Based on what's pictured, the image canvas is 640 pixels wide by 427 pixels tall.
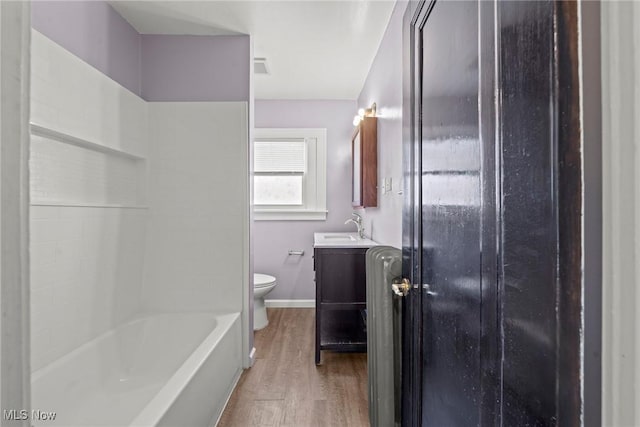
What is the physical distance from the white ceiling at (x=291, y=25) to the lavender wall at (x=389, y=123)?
138mm

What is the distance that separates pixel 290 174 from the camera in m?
3.92

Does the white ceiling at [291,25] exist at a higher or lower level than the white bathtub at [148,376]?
higher

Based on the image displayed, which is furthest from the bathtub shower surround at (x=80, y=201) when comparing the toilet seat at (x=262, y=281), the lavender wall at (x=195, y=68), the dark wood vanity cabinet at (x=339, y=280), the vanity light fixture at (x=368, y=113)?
the vanity light fixture at (x=368, y=113)

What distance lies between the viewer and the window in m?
3.87

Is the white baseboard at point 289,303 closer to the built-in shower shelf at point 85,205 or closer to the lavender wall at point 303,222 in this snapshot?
the lavender wall at point 303,222

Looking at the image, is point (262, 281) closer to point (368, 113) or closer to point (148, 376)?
point (148, 376)

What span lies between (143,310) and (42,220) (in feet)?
3.59

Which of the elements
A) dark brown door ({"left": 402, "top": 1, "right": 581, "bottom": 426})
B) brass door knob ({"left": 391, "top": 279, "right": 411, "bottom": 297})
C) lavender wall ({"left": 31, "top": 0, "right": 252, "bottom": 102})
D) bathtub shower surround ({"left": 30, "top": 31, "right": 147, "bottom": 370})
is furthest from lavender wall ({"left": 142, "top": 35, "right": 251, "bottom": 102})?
brass door knob ({"left": 391, "top": 279, "right": 411, "bottom": 297})

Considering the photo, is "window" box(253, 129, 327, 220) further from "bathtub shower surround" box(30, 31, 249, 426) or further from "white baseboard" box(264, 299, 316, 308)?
"bathtub shower surround" box(30, 31, 249, 426)

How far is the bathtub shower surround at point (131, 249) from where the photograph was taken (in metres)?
1.50

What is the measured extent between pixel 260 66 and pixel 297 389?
2.54 m

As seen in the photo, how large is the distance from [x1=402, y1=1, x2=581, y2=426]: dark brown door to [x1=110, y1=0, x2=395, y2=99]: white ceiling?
1276 mm

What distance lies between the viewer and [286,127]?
3891 millimetres

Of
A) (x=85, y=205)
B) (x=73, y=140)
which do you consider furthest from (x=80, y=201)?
(x=73, y=140)
